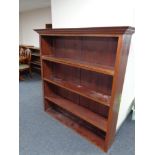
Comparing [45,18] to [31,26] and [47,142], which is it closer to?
[31,26]

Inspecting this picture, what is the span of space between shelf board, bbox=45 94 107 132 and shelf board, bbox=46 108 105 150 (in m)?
0.26

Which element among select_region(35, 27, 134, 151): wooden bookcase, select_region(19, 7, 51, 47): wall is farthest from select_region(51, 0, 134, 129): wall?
select_region(19, 7, 51, 47): wall

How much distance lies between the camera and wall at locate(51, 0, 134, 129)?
1.81 meters

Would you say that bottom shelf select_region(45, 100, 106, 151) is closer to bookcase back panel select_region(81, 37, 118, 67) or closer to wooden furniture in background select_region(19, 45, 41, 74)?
bookcase back panel select_region(81, 37, 118, 67)

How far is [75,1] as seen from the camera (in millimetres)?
2268

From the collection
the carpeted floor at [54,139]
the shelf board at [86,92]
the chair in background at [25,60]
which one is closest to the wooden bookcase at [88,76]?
the shelf board at [86,92]

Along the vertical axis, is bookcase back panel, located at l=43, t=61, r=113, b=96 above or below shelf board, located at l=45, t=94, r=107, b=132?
above

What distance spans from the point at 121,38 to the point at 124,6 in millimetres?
480

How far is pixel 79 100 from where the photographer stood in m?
2.55

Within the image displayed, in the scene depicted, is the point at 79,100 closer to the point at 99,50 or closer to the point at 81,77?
the point at 81,77

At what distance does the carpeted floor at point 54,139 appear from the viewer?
2025mm

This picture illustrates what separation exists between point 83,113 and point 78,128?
31 cm

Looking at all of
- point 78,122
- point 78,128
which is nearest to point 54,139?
point 78,128

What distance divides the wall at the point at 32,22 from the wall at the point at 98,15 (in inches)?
111
